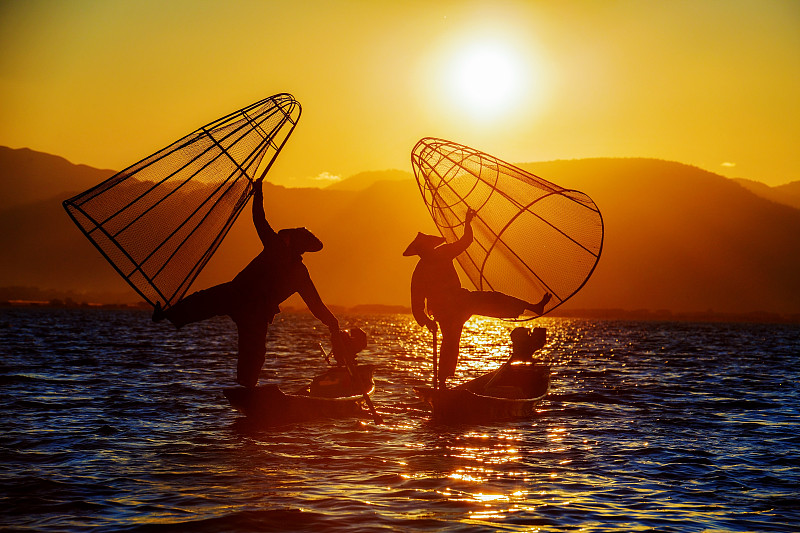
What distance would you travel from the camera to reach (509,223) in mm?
21000

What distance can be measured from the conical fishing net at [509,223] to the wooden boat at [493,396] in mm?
2520

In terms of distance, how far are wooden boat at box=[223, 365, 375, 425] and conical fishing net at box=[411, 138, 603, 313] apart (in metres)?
4.60

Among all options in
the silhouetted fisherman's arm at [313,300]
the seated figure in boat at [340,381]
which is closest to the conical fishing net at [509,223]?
the seated figure in boat at [340,381]

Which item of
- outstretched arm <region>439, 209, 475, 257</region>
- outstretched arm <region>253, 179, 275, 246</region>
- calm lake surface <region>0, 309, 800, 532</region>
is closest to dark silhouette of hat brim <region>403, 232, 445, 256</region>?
outstretched arm <region>439, 209, 475, 257</region>

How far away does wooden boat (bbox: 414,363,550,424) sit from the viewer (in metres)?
19.4

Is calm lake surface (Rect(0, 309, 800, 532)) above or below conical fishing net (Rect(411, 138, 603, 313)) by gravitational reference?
below

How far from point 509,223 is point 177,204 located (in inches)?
325

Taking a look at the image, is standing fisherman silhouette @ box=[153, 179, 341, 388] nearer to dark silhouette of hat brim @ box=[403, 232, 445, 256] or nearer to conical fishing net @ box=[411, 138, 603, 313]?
dark silhouette of hat brim @ box=[403, 232, 445, 256]

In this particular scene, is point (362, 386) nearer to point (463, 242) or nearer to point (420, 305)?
point (420, 305)

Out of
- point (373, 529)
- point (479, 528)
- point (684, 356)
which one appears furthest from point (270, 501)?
point (684, 356)

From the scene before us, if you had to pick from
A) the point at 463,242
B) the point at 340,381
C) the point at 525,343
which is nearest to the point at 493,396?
the point at 525,343

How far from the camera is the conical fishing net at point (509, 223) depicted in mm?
20781

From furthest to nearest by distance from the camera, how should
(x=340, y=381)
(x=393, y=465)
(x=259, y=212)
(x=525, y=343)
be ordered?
(x=525, y=343), (x=340, y=381), (x=259, y=212), (x=393, y=465)

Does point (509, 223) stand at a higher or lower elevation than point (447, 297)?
Answer: higher
